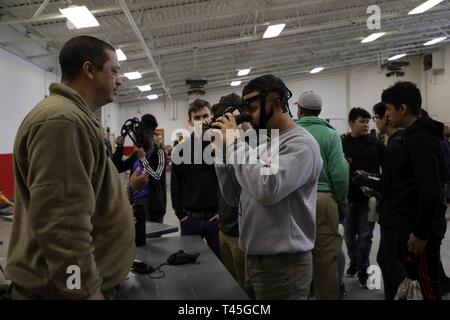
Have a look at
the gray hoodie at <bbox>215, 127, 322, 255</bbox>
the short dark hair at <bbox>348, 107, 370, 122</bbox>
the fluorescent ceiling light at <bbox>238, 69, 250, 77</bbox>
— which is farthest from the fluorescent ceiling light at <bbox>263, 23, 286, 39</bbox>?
the gray hoodie at <bbox>215, 127, 322, 255</bbox>

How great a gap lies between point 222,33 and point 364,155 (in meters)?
5.40

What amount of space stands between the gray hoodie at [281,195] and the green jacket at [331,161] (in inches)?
39.4

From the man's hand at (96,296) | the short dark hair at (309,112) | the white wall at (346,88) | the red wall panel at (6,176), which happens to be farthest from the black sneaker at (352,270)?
the white wall at (346,88)

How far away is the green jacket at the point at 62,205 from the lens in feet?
3.25

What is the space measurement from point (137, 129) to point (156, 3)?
3.55 meters

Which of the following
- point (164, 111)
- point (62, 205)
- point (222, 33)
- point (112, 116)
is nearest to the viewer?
point (62, 205)

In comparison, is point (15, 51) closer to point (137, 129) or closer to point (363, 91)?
point (137, 129)

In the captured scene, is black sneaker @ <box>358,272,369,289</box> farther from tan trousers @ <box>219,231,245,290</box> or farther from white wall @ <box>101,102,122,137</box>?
white wall @ <box>101,102,122,137</box>

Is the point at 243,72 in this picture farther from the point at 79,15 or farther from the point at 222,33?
the point at 79,15

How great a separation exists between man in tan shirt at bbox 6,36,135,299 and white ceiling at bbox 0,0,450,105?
4.18 metres

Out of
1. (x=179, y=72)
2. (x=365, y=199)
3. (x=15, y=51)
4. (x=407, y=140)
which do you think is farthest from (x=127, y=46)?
(x=407, y=140)

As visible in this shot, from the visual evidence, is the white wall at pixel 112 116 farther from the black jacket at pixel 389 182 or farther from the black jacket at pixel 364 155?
the black jacket at pixel 389 182

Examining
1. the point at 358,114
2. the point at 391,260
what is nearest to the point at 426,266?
the point at 391,260

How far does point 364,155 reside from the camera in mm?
3316
